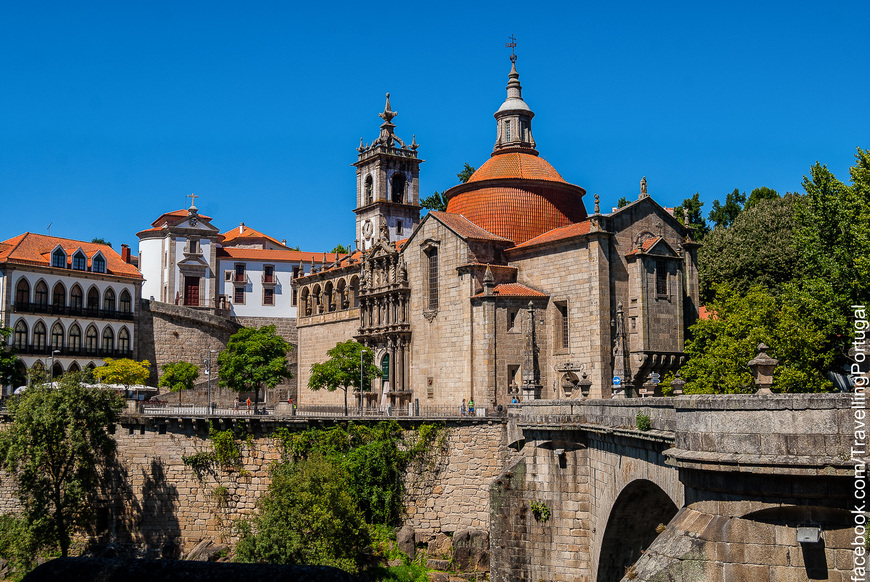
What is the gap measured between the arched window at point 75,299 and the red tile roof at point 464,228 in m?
33.0

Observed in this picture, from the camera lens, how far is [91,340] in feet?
225

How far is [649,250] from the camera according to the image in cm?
4319

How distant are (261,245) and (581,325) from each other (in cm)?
5661

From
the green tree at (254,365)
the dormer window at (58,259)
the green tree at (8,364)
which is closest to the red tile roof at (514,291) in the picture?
the green tree at (254,365)

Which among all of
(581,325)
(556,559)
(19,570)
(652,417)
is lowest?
(19,570)

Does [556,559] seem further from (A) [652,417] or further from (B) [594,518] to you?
(A) [652,417]

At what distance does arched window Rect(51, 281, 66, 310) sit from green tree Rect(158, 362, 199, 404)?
894 centimetres

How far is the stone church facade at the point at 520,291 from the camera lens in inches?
1671

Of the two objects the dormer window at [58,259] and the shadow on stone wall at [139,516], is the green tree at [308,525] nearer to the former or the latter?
the shadow on stone wall at [139,516]

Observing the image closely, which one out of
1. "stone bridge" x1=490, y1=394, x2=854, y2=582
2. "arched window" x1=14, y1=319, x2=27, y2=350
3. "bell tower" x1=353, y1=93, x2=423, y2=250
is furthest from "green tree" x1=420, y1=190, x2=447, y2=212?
"stone bridge" x1=490, y1=394, x2=854, y2=582

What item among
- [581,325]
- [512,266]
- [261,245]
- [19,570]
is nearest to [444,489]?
[581,325]

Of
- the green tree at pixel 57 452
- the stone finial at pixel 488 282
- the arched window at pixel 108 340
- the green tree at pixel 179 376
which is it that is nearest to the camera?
the green tree at pixel 57 452

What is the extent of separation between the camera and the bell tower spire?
179 ft

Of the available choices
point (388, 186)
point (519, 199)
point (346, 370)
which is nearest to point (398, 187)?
point (388, 186)
